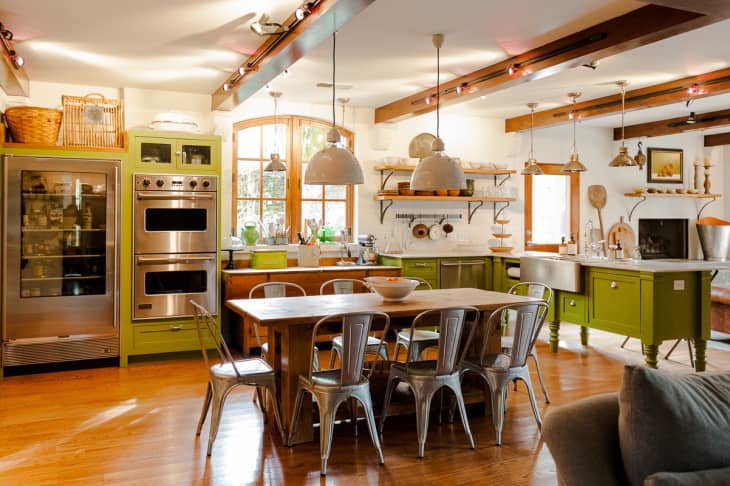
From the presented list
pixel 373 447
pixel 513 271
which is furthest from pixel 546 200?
pixel 373 447

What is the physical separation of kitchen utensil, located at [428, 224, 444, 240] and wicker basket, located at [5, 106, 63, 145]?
13.6 ft

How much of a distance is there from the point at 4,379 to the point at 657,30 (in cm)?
544

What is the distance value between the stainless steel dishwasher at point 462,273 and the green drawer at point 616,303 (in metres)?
1.61

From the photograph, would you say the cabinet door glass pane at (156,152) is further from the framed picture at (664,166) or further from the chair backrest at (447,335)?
the framed picture at (664,166)

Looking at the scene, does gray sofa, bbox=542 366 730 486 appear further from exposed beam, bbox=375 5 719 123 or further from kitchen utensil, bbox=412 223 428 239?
kitchen utensil, bbox=412 223 428 239

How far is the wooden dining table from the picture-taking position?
3.60 m

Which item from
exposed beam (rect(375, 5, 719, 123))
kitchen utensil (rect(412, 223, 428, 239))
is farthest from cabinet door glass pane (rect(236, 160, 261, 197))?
exposed beam (rect(375, 5, 719, 123))

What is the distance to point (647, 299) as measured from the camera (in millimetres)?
5137

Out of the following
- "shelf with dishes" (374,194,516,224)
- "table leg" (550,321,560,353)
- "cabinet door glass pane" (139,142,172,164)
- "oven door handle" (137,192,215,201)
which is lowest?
"table leg" (550,321,560,353)

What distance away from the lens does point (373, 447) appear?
3.60m

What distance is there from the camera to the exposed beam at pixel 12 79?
468 cm

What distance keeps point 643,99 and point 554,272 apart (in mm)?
1880

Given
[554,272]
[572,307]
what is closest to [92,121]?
[554,272]

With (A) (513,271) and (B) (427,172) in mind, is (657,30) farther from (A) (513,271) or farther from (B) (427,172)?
(A) (513,271)
